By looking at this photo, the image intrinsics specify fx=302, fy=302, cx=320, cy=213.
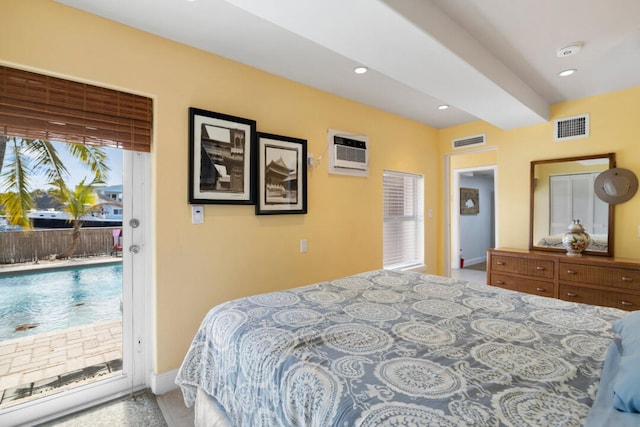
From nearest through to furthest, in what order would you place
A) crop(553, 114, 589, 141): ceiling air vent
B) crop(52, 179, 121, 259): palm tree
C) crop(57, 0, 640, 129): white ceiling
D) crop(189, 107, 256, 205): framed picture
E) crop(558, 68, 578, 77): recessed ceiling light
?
1. crop(57, 0, 640, 129): white ceiling
2. crop(52, 179, 121, 259): palm tree
3. crop(189, 107, 256, 205): framed picture
4. crop(558, 68, 578, 77): recessed ceiling light
5. crop(553, 114, 589, 141): ceiling air vent

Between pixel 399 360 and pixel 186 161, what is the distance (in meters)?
1.95

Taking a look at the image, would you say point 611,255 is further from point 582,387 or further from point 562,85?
point 582,387

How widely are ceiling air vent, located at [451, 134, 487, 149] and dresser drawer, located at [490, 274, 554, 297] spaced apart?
5.76 ft

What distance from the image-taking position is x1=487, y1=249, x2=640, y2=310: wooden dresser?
2635 mm

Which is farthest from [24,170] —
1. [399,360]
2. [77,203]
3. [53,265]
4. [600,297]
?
[600,297]

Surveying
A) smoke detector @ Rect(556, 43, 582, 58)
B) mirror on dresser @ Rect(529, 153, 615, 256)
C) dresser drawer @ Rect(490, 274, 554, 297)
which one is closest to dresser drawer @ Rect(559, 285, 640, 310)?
dresser drawer @ Rect(490, 274, 554, 297)

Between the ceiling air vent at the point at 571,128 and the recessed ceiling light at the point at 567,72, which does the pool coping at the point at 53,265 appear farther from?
the ceiling air vent at the point at 571,128

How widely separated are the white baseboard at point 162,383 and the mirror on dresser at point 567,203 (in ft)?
12.6

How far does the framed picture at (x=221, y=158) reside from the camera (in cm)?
225

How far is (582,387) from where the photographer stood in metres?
0.89

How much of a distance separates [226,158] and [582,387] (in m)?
2.35

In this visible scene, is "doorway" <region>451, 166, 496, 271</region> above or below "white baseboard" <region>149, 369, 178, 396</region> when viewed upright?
above

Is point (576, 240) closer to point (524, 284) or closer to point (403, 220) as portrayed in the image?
point (524, 284)

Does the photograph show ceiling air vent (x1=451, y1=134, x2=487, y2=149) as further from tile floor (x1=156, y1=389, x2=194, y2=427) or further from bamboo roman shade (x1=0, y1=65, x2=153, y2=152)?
tile floor (x1=156, y1=389, x2=194, y2=427)
